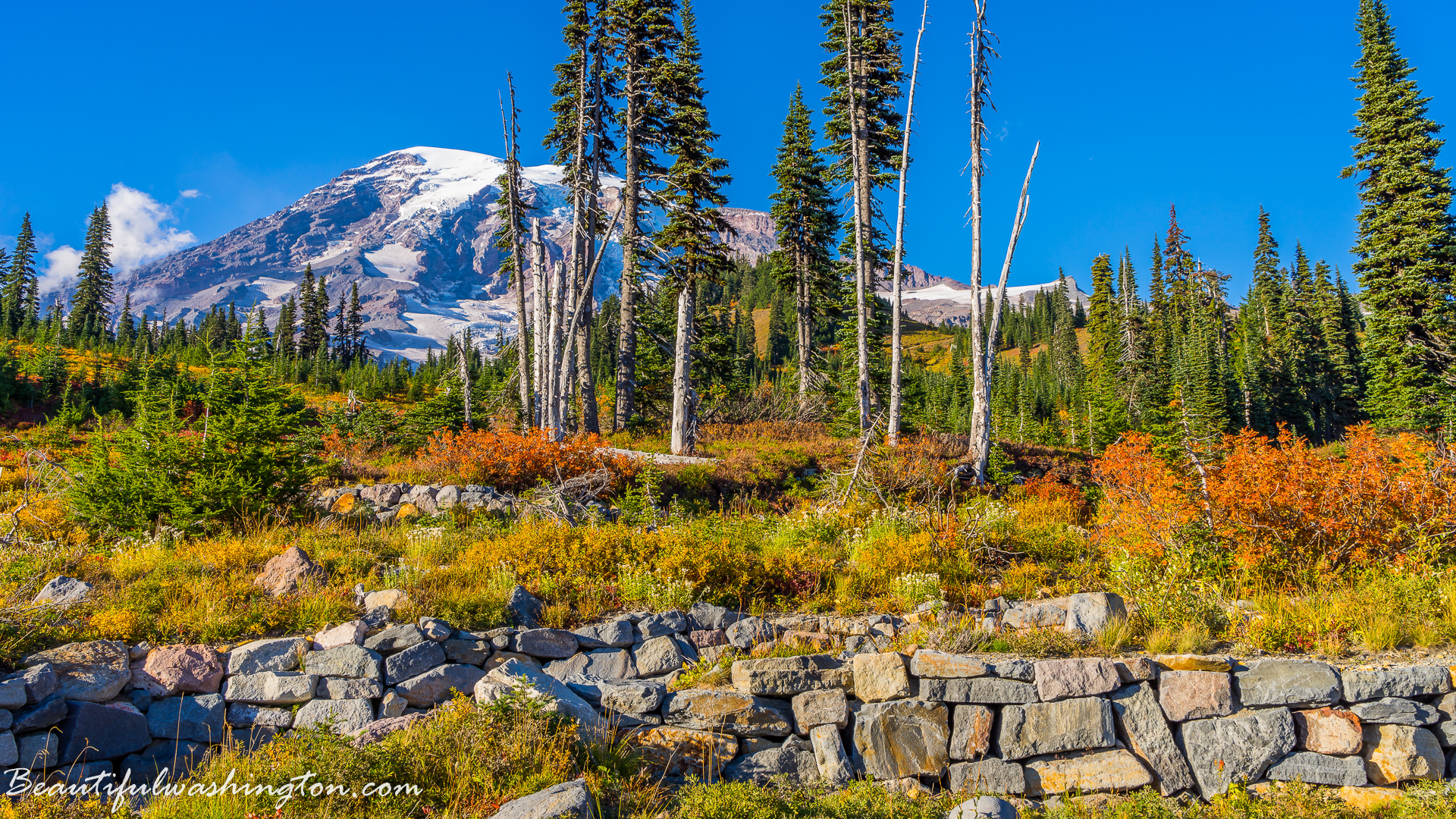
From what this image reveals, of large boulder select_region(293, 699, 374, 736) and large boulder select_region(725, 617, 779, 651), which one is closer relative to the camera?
large boulder select_region(293, 699, 374, 736)

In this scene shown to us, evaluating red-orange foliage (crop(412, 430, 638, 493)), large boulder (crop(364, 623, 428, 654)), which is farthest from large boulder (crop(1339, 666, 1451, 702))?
red-orange foliage (crop(412, 430, 638, 493))

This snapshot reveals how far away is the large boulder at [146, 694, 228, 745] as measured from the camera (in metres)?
4.86

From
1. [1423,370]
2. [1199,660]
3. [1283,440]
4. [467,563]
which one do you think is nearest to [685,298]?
[467,563]

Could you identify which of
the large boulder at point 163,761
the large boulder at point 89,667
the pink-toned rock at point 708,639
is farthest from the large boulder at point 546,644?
the large boulder at point 89,667

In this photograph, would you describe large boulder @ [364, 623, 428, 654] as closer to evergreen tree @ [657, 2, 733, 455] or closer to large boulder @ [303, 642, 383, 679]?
large boulder @ [303, 642, 383, 679]

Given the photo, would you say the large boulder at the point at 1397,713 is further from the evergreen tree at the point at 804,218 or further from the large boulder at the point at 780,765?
the evergreen tree at the point at 804,218

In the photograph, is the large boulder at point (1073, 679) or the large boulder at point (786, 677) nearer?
the large boulder at point (1073, 679)

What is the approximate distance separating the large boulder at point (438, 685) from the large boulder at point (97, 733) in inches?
61.7

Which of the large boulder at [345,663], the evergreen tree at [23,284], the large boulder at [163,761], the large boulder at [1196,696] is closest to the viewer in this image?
the large boulder at [163,761]

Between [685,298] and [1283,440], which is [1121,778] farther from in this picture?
[685,298]

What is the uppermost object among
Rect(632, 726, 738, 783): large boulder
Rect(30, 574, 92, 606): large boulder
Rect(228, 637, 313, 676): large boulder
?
Rect(30, 574, 92, 606): large boulder

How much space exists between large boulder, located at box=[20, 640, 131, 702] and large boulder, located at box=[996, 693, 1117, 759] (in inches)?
261

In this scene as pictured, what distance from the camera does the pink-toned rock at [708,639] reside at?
6633 mm

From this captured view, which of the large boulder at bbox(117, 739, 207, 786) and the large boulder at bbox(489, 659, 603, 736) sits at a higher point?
the large boulder at bbox(489, 659, 603, 736)
